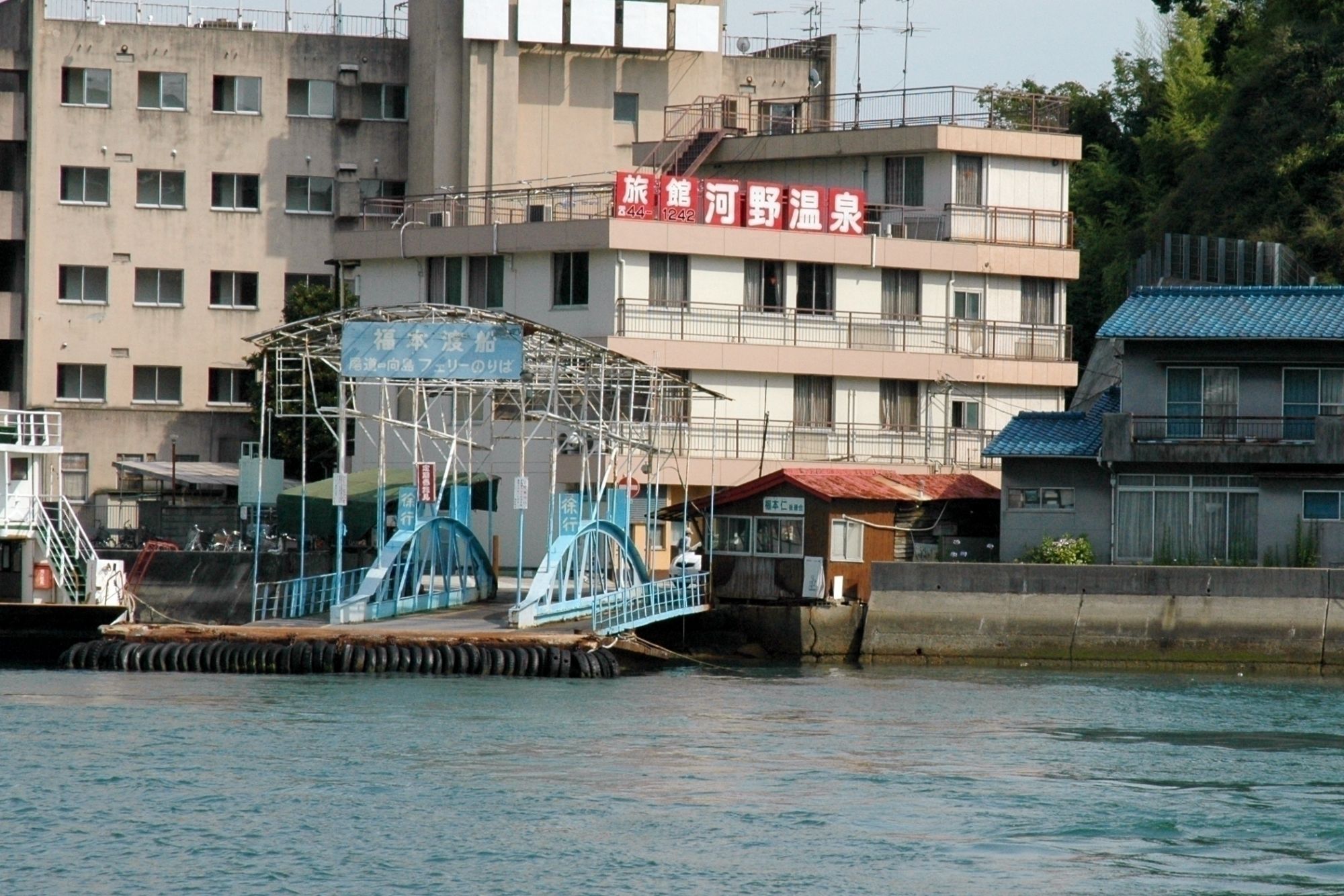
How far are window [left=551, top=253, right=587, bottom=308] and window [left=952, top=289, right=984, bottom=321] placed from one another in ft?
33.4

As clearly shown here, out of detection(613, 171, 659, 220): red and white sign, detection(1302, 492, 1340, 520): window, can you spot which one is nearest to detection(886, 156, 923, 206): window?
detection(613, 171, 659, 220): red and white sign

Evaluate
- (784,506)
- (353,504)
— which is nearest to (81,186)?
(353,504)

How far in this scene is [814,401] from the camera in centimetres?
5362

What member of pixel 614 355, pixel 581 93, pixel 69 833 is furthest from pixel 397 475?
pixel 69 833

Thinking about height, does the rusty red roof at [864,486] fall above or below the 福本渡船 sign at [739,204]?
below

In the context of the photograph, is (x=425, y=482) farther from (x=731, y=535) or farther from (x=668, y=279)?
(x=668, y=279)

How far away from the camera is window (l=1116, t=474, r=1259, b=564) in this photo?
141 ft

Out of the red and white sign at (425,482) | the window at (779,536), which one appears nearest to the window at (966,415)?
the window at (779,536)

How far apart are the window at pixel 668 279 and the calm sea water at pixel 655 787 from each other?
16565 millimetres

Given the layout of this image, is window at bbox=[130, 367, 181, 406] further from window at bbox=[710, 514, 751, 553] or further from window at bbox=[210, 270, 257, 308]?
window at bbox=[710, 514, 751, 553]

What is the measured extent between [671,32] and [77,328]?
779 inches

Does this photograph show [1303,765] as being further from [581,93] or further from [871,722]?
[581,93]

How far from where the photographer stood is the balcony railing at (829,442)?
51438 mm

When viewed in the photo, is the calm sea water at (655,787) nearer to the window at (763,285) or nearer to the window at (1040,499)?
A: the window at (1040,499)
